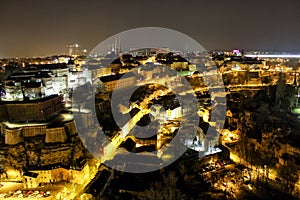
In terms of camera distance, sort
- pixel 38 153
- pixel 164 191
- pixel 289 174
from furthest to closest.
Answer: pixel 38 153 < pixel 289 174 < pixel 164 191

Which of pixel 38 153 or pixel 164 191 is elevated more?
pixel 164 191

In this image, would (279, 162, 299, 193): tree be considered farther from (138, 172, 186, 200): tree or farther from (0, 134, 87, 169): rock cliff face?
(0, 134, 87, 169): rock cliff face

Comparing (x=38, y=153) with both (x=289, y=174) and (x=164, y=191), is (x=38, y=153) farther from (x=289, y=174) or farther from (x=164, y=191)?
(x=289, y=174)

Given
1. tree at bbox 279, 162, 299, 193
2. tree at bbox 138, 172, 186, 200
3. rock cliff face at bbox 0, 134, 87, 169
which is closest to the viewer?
tree at bbox 138, 172, 186, 200

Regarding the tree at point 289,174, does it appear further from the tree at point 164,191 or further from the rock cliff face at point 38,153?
the rock cliff face at point 38,153

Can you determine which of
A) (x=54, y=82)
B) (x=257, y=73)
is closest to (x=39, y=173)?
(x=54, y=82)

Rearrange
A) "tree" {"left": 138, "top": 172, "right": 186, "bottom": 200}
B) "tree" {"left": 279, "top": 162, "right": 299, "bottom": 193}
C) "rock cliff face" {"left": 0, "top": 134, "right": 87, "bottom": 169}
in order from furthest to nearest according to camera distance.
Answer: "rock cliff face" {"left": 0, "top": 134, "right": 87, "bottom": 169} → "tree" {"left": 279, "top": 162, "right": 299, "bottom": 193} → "tree" {"left": 138, "top": 172, "right": 186, "bottom": 200}

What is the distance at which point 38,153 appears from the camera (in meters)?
8.38

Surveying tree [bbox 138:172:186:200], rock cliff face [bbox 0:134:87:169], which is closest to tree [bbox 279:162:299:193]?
tree [bbox 138:172:186:200]

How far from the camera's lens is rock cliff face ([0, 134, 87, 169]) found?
8109 millimetres

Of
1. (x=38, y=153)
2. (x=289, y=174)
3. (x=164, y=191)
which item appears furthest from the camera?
(x=38, y=153)

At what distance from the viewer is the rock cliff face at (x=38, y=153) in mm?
8109

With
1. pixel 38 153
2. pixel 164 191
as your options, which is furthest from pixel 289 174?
pixel 38 153

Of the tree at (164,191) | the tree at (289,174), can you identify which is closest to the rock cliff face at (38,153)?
the tree at (164,191)
